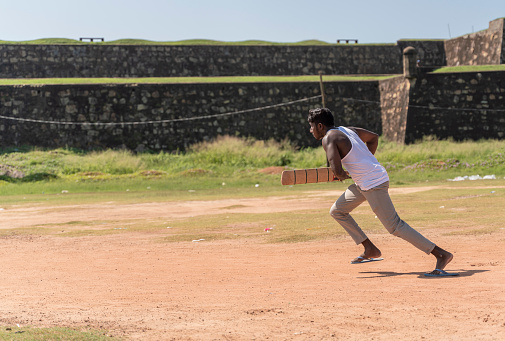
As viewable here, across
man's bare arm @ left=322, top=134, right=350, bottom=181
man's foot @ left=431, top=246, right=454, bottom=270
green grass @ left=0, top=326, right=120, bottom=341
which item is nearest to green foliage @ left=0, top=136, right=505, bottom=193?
man's foot @ left=431, top=246, right=454, bottom=270

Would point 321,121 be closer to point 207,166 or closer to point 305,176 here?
point 305,176

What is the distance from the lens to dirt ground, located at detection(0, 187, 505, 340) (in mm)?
Result: 4434

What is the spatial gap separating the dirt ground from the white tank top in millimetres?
943

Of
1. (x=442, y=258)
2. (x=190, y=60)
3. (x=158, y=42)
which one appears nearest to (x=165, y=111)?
(x=190, y=60)

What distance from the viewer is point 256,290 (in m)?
5.85

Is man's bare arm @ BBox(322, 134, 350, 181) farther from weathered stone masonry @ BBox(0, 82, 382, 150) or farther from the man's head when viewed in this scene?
weathered stone masonry @ BBox(0, 82, 382, 150)

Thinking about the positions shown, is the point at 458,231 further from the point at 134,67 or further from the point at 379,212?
the point at 134,67

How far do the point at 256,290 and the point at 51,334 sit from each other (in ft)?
6.84

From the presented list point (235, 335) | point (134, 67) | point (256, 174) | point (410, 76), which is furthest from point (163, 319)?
point (134, 67)

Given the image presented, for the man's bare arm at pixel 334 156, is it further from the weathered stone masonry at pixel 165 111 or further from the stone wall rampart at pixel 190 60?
the stone wall rampart at pixel 190 60

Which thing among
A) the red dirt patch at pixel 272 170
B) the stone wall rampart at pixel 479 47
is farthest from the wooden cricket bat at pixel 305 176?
the stone wall rampart at pixel 479 47

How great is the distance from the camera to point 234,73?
1458 inches

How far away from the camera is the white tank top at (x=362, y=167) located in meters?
6.03

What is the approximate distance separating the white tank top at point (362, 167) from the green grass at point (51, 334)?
9.27 ft
